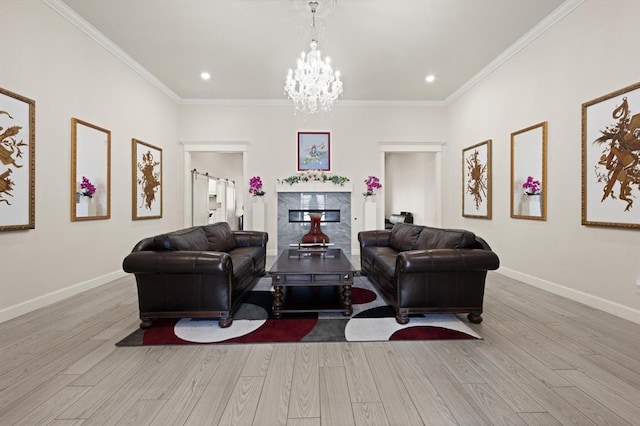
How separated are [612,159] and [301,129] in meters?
5.10

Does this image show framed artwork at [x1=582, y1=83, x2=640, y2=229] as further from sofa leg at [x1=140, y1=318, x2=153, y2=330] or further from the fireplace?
sofa leg at [x1=140, y1=318, x2=153, y2=330]

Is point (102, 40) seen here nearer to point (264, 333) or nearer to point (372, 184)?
point (264, 333)

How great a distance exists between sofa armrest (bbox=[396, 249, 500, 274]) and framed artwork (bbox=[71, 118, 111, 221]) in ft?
13.2

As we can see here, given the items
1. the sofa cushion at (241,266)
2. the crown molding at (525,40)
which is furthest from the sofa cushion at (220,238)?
the crown molding at (525,40)

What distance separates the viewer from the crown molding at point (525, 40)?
3345 mm

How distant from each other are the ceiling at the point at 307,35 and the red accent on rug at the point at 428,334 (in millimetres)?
3573

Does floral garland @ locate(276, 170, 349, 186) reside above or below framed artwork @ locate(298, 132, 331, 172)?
below

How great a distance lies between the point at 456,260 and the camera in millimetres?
2551

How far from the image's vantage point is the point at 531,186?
3.97 m

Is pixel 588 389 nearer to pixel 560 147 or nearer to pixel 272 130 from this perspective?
pixel 560 147

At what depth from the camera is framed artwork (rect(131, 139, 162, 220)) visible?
15.6 feet

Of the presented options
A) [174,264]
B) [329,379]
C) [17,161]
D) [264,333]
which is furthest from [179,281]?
[17,161]

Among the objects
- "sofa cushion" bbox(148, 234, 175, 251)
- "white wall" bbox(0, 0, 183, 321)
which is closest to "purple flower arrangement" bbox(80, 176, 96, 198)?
"white wall" bbox(0, 0, 183, 321)

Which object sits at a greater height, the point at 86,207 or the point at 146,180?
the point at 146,180
